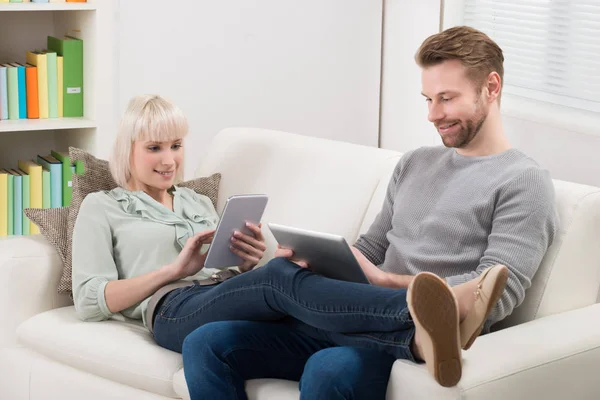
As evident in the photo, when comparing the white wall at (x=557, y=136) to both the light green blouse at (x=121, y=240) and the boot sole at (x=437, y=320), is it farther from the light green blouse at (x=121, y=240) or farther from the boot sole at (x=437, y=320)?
the boot sole at (x=437, y=320)

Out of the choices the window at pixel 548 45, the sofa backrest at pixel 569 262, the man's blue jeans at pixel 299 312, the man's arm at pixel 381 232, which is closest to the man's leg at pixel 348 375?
the man's blue jeans at pixel 299 312

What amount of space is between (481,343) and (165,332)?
84cm

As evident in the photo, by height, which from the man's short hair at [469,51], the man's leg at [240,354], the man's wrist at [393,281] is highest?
the man's short hair at [469,51]

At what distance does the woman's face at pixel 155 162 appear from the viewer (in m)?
2.58

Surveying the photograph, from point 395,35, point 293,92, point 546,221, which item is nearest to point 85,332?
point 546,221

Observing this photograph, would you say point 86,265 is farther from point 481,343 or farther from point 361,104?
point 361,104

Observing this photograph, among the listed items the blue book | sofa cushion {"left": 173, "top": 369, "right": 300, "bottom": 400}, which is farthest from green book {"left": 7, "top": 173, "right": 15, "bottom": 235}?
sofa cushion {"left": 173, "top": 369, "right": 300, "bottom": 400}

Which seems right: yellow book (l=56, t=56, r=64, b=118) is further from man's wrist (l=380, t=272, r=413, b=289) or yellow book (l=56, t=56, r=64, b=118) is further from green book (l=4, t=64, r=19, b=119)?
man's wrist (l=380, t=272, r=413, b=289)

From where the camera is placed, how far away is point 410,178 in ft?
7.89

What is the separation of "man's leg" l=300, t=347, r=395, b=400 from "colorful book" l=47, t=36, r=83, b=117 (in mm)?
2023

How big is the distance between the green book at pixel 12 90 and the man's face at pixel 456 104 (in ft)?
6.08

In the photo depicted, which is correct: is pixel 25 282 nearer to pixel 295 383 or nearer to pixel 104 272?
pixel 104 272

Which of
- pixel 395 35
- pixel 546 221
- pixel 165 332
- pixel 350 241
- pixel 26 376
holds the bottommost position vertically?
pixel 26 376

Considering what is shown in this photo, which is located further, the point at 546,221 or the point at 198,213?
the point at 198,213
